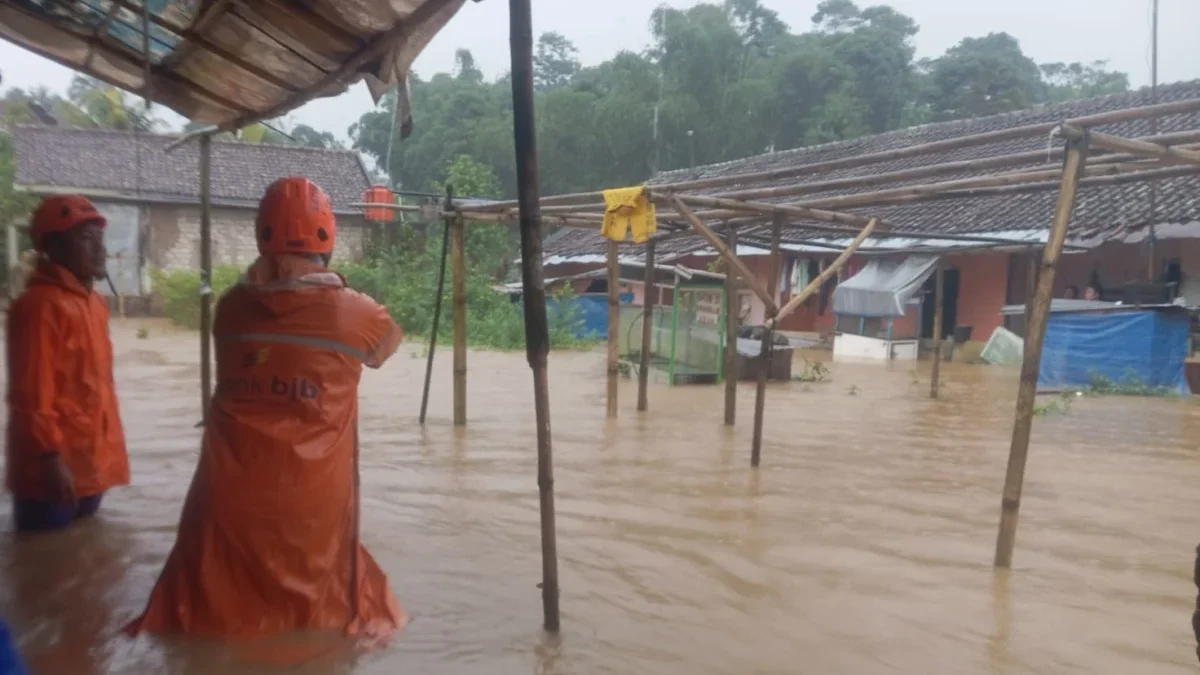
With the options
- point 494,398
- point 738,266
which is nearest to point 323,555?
point 738,266

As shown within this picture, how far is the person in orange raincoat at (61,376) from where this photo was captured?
13.0 ft

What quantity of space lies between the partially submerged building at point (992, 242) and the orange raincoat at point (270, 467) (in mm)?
7477

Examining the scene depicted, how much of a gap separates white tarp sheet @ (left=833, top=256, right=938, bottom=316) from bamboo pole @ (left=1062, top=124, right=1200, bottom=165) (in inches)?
455

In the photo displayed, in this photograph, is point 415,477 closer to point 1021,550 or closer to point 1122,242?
point 1021,550

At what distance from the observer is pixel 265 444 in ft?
10.1

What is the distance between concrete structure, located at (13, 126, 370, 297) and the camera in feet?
83.1

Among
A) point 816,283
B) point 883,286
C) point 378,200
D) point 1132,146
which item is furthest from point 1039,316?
point 378,200

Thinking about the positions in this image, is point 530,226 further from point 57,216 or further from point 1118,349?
point 1118,349

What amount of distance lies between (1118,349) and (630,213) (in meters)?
8.72

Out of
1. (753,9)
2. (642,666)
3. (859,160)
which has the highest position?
(753,9)

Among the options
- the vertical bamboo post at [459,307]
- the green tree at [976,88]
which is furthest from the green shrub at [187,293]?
the green tree at [976,88]

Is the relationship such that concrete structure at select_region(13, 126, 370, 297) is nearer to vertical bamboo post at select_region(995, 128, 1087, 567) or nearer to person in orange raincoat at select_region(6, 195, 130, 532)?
person in orange raincoat at select_region(6, 195, 130, 532)

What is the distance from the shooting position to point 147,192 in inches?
1008

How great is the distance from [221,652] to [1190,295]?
15.1 m
